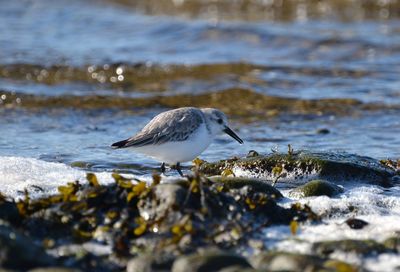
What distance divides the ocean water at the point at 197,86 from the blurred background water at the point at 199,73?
0.09 feet

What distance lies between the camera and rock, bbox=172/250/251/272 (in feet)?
12.6

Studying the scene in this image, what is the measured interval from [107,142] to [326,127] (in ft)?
8.07

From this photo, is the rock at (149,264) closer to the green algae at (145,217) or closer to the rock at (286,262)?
the green algae at (145,217)

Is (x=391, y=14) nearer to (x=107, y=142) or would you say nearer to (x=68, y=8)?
(x=68, y=8)

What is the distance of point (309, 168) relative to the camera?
Answer: 20.4ft

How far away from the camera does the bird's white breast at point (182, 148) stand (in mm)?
5680

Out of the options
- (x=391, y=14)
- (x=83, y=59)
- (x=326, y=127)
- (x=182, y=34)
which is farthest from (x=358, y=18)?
(x=326, y=127)

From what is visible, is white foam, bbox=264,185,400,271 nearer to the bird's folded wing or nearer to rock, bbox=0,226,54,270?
the bird's folded wing

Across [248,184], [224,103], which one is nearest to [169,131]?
[248,184]

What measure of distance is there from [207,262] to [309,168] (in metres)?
2.51

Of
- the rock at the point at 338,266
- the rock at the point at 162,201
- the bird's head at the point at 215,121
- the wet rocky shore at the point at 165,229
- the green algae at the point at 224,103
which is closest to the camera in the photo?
the rock at the point at 338,266

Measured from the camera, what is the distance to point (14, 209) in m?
4.59

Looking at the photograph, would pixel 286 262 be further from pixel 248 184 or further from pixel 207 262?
pixel 248 184

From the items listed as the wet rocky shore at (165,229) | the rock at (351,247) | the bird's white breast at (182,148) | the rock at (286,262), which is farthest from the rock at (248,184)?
the rock at (286,262)
